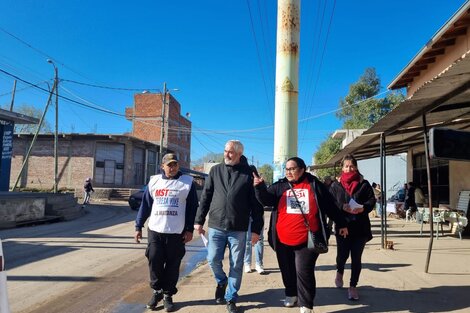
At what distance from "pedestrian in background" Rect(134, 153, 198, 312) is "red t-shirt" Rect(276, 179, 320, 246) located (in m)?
1.13

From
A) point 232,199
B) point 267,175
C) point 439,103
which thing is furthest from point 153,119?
point 232,199

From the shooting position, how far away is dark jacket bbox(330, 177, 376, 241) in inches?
211

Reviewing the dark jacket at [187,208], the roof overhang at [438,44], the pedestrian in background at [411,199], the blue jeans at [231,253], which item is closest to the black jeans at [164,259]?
the dark jacket at [187,208]

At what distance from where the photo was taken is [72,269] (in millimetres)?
7535

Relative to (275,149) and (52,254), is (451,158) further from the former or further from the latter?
(52,254)

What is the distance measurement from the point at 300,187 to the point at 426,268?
10.8ft

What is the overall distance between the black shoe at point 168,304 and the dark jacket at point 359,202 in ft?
7.49

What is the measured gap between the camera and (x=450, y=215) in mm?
10828


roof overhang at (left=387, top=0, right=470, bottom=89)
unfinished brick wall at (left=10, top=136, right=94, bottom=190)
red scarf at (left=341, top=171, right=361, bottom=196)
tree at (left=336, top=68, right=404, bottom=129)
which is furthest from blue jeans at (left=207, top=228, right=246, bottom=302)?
tree at (left=336, top=68, right=404, bottom=129)

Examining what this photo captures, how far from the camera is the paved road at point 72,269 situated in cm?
551

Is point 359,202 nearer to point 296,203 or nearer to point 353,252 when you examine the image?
point 353,252

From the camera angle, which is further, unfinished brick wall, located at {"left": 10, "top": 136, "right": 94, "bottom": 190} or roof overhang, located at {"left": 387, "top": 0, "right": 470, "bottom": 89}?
unfinished brick wall, located at {"left": 10, "top": 136, "right": 94, "bottom": 190}

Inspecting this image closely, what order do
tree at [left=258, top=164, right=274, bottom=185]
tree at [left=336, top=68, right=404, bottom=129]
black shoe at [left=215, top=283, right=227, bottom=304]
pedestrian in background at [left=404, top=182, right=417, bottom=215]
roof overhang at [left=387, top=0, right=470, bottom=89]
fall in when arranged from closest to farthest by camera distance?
black shoe at [left=215, top=283, right=227, bottom=304] < tree at [left=258, top=164, right=274, bottom=185] < roof overhang at [left=387, top=0, right=470, bottom=89] < pedestrian in background at [left=404, top=182, right=417, bottom=215] < tree at [left=336, top=68, right=404, bottom=129]

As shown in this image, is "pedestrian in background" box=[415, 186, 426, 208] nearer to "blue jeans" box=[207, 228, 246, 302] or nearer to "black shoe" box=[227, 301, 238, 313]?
"blue jeans" box=[207, 228, 246, 302]
